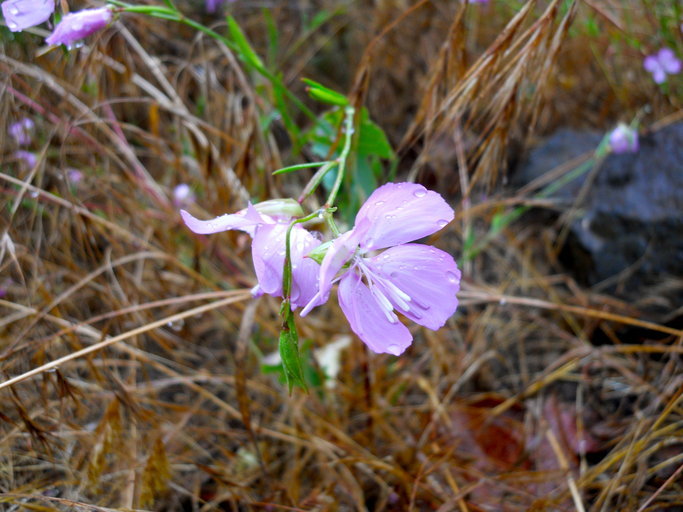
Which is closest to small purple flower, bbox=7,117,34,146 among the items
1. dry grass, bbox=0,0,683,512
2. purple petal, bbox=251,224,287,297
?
dry grass, bbox=0,0,683,512

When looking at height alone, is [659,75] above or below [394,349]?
above

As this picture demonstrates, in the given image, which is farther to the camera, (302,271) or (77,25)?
(77,25)

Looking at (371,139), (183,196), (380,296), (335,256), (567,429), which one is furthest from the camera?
(183,196)

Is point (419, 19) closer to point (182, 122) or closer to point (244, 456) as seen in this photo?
point (182, 122)

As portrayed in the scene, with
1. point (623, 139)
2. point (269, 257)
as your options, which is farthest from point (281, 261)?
point (623, 139)

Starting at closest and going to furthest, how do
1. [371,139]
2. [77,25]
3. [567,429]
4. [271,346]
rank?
1. [77,25]
2. [371,139]
3. [567,429]
4. [271,346]

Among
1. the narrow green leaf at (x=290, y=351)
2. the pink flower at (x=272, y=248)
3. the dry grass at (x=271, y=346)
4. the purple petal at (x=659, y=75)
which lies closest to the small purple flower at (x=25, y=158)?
the dry grass at (x=271, y=346)

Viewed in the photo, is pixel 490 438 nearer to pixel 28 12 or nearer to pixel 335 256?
pixel 335 256

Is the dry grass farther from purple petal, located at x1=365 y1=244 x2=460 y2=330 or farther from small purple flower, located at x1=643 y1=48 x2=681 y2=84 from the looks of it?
purple petal, located at x1=365 y1=244 x2=460 y2=330
